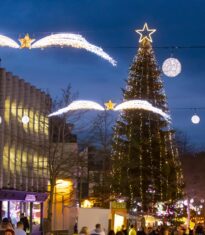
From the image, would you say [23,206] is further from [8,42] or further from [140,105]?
[8,42]

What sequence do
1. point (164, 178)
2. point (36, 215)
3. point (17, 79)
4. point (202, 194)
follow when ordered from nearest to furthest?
point (17, 79) < point (36, 215) < point (164, 178) < point (202, 194)

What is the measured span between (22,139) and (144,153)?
10.8m

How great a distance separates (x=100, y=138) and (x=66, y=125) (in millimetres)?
8996

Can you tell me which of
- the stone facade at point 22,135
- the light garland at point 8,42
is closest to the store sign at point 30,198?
the stone facade at point 22,135

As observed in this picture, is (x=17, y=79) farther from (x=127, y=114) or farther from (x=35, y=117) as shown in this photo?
(x=127, y=114)

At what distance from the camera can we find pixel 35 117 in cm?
4947

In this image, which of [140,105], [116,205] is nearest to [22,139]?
[116,205]

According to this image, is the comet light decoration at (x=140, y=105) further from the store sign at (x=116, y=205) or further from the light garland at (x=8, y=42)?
the light garland at (x=8, y=42)

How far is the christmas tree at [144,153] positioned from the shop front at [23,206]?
6318 millimetres

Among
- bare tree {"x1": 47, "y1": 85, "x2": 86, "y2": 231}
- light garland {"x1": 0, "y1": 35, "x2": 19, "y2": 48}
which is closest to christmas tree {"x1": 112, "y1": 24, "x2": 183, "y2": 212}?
bare tree {"x1": 47, "y1": 85, "x2": 86, "y2": 231}

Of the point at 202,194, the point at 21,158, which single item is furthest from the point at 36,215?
the point at 202,194

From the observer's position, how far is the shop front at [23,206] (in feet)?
139

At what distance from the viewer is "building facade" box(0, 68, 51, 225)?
4284 cm

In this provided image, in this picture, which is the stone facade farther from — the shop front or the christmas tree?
the christmas tree
